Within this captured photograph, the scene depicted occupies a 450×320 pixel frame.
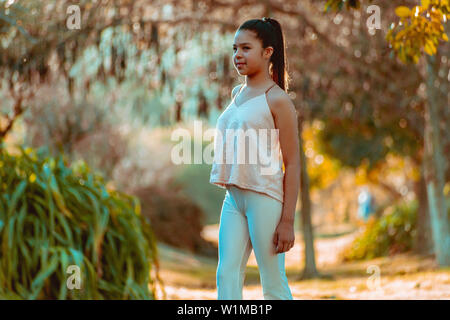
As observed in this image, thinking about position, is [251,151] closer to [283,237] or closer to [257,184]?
[257,184]

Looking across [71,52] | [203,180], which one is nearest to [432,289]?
[71,52]

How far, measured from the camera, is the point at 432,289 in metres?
6.73

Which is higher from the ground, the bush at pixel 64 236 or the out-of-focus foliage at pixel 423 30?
the out-of-focus foliage at pixel 423 30

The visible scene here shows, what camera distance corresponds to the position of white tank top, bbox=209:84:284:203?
10.6ft

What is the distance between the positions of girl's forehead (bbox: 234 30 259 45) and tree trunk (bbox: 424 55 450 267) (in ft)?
22.3

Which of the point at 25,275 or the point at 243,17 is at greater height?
the point at 243,17

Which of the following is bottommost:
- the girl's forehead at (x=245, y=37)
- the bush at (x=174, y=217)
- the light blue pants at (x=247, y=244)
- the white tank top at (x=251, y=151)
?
the light blue pants at (x=247, y=244)

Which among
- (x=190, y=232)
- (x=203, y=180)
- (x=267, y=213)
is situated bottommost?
(x=267, y=213)

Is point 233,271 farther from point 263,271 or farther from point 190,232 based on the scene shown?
point 190,232

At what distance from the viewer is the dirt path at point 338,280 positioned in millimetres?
6829

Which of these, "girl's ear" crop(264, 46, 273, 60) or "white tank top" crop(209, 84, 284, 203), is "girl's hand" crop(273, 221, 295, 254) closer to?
"white tank top" crop(209, 84, 284, 203)

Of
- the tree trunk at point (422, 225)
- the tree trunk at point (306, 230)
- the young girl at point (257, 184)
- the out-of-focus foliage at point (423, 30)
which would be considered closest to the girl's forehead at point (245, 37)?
the young girl at point (257, 184)

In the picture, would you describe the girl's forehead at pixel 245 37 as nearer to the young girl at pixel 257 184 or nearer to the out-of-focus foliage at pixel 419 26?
the young girl at pixel 257 184
